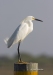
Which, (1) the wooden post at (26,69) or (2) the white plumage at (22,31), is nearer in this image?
(1) the wooden post at (26,69)

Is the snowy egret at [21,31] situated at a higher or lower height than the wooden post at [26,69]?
higher

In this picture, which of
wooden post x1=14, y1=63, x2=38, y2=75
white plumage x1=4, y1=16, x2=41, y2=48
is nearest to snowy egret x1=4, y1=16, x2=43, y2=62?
white plumage x1=4, y1=16, x2=41, y2=48

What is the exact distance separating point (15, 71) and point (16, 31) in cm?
209

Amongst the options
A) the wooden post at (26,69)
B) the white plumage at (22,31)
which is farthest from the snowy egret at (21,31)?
the wooden post at (26,69)

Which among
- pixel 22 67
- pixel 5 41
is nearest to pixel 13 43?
pixel 5 41

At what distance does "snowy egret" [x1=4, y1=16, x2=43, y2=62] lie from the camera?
6.89m

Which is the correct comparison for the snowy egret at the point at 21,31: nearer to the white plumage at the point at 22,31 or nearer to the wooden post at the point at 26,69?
the white plumage at the point at 22,31

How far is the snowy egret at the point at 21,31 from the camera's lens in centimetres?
689

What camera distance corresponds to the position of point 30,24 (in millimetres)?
7363

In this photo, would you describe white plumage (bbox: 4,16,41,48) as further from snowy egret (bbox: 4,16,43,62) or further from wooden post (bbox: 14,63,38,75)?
wooden post (bbox: 14,63,38,75)

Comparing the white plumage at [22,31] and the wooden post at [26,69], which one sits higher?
the white plumage at [22,31]

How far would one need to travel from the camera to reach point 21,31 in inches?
289

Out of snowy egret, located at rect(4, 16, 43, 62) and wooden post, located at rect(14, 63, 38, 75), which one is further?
snowy egret, located at rect(4, 16, 43, 62)

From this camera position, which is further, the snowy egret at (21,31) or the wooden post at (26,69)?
the snowy egret at (21,31)
